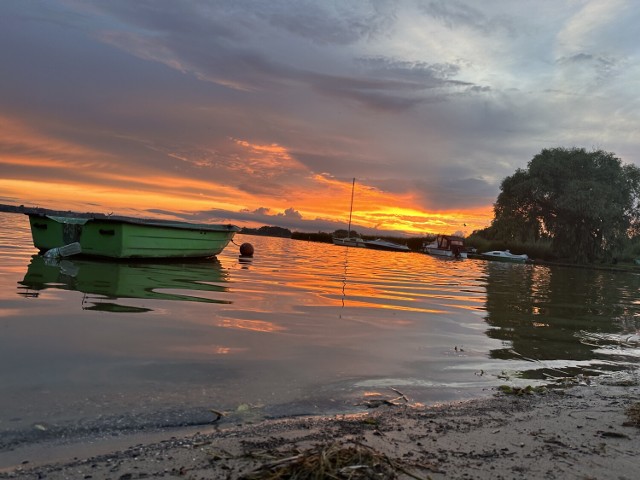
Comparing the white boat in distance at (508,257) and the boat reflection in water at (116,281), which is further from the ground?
the white boat in distance at (508,257)

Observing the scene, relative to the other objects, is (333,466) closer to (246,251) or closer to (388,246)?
(246,251)

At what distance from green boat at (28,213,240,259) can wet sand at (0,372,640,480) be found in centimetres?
1322

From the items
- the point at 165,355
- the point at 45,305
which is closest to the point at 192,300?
the point at 45,305

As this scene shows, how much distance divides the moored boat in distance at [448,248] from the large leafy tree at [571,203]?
4.78 metres

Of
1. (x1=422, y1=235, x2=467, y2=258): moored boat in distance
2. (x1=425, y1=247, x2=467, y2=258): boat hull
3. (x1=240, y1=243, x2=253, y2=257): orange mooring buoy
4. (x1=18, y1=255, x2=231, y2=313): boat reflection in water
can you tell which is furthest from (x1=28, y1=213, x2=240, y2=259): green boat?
(x1=422, y1=235, x2=467, y2=258): moored boat in distance

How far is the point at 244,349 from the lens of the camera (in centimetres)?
566

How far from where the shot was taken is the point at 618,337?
835 centimetres

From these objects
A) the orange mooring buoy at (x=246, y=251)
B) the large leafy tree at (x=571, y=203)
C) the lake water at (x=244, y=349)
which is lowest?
the lake water at (x=244, y=349)

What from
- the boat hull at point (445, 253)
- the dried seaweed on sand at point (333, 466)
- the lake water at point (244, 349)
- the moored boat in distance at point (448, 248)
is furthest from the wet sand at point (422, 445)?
the moored boat in distance at point (448, 248)

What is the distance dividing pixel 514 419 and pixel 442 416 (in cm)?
55

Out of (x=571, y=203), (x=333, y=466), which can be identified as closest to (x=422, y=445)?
(x=333, y=466)

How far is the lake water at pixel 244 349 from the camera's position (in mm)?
3803

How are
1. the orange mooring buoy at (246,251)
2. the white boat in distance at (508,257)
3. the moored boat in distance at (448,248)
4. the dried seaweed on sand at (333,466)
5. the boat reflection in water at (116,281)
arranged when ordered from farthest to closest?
the moored boat in distance at (448,248) → the white boat in distance at (508,257) → the orange mooring buoy at (246,251) → the boat reflection in water at (116,281) → the dried seaweed on sand at (333,466)

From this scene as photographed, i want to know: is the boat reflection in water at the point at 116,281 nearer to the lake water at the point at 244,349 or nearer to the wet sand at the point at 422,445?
the lake water at the point at 244,349
